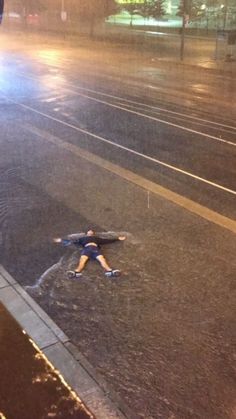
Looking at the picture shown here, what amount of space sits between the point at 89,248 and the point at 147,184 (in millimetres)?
2776

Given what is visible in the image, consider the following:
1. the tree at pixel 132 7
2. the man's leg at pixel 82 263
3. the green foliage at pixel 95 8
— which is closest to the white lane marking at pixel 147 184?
the man's leg at pixel 82 263

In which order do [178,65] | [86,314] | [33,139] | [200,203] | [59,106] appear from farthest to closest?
[178,65], [59,106], [33,139], [200,203], [86,314]

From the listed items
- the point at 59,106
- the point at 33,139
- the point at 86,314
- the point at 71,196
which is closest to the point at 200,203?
the point at 71,196

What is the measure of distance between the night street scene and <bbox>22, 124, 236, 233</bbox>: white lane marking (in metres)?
0.04

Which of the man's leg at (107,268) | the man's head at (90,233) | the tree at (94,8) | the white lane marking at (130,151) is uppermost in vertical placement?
the tree at (94,8)

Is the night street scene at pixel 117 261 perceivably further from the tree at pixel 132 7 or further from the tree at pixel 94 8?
the tree at pixel 132 7

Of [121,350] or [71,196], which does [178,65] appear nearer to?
[71,196]

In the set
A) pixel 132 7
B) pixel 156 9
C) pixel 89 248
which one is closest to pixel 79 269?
pixel 89 248

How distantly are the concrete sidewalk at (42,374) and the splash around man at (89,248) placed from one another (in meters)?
1.01

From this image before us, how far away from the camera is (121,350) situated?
183 inches

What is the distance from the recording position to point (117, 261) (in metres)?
6.25

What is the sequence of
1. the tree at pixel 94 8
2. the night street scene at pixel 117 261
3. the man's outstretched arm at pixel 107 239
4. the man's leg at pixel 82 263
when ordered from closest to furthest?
the night street scene at pixel 117 261
the man's leg at pixel 82 263
the man's outstretched arm at pixel 107 239
the tree at pixel 94 8

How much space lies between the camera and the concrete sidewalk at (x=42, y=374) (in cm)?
386

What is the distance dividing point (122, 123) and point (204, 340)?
31.5 feet
